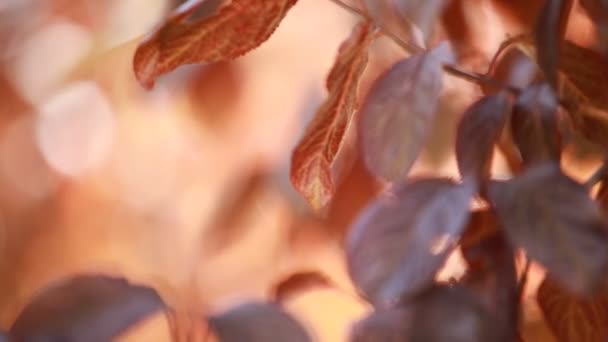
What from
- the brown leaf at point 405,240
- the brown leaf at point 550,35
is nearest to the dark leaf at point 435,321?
the brown leaf at point 405,240

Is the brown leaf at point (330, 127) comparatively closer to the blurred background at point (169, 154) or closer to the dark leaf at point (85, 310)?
the dark leaf at point (85, 310)

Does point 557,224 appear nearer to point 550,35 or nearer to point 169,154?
point 550,35

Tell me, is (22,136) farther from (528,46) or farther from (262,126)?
(528,46)

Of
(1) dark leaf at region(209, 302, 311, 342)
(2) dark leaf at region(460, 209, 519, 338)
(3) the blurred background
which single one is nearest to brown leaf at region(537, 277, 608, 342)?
(2) dark leaf at region(460, 209, 519, 338)

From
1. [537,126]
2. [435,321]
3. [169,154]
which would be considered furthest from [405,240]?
[169,154]

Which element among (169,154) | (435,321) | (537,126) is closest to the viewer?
(435,321)

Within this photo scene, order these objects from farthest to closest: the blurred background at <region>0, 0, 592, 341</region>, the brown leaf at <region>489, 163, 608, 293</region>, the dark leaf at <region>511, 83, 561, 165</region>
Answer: the blurred background at <region>0, 0, 592, 341</region>
the dark leaf at <region>511, 83, 561, 165</region>
the brown leaf at <region>489, 163, 608, 293</region>

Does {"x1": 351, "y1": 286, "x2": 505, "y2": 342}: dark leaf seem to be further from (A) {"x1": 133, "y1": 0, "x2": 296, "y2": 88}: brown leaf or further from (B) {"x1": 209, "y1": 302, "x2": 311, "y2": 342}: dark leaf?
(A) {"x1": 133, "y1": 0, "x2": 296, "y2": 88}: brown leaf

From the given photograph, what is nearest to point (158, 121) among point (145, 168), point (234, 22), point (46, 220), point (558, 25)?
point (145, 168)
